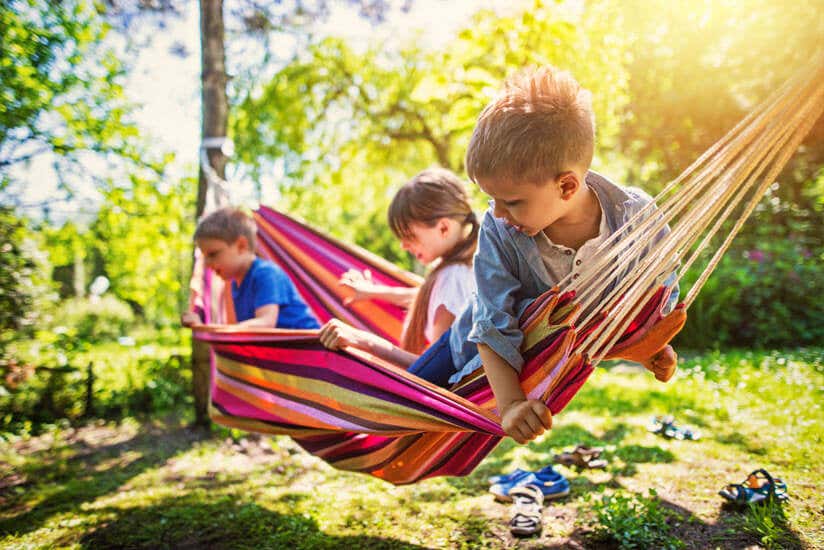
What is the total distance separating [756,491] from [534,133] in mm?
1584

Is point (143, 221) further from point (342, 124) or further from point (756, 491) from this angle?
point (756, 491)

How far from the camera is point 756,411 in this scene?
294cm

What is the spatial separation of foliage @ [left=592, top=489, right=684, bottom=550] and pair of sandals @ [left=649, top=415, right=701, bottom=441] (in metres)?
0.91

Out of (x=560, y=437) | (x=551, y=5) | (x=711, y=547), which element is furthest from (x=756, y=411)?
(x=551, y=5)

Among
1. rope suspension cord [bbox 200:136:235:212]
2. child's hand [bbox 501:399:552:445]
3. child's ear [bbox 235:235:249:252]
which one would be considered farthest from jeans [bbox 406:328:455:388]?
rope suspension cord [bbox 200:136:235:212]

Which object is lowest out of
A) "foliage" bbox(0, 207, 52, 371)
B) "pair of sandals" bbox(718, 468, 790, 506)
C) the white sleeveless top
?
"pair of sandals" bbox(718, 468, 790, 506)

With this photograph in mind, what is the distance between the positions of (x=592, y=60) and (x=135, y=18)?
3011 millimetres

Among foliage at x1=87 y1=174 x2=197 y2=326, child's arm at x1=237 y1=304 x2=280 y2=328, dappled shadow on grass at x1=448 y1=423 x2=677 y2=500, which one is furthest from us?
foliage at x1=87 y1=174 x2=197 y2=326

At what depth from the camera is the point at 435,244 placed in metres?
1.73

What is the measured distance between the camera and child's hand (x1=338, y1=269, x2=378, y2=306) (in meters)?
2.21

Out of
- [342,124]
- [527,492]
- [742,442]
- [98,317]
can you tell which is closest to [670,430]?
[742,442]

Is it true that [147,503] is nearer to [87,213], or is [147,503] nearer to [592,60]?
[87,213]

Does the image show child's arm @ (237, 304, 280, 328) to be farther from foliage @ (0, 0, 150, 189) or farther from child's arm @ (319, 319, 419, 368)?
foliage @ (0, 0, 150, 189)

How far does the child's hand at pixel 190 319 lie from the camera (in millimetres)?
2168
